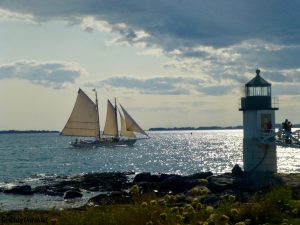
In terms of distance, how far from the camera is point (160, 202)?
8445 mm

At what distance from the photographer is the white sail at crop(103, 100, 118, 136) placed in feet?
330

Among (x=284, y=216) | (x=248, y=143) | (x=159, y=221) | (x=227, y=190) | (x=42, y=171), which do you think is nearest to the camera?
(x=159, y=221)

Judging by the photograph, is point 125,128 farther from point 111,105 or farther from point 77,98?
point 77,98

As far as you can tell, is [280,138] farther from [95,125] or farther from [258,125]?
[95,125]

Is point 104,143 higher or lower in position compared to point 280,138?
lower

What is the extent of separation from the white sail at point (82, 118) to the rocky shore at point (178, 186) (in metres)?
41.9

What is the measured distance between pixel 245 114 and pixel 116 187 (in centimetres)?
1384

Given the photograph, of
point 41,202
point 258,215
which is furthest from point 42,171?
point 258,215

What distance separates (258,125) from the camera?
28828 millimetres

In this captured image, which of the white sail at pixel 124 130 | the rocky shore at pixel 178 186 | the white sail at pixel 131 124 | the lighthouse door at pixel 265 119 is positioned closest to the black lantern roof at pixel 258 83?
the lighthouse door at pixel 265 119

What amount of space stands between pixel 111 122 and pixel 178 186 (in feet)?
231

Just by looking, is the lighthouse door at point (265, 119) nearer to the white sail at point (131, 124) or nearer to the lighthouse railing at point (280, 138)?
the lighthouse railing at point (280, 138)

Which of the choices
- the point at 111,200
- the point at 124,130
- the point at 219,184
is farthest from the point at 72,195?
the point at 124,130

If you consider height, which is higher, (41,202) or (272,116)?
(272,116)
